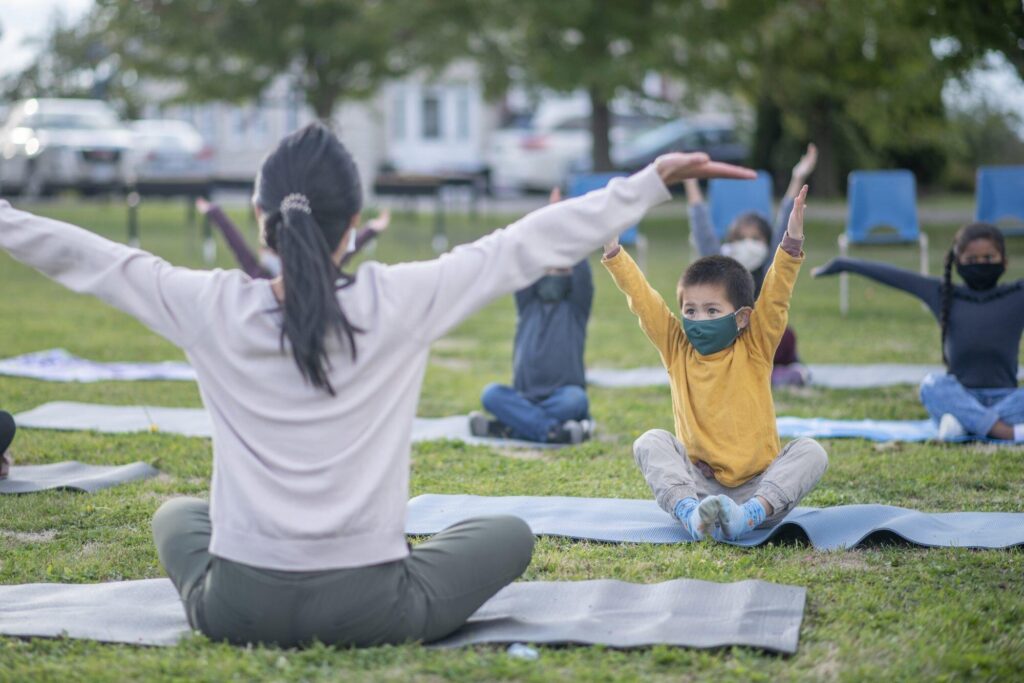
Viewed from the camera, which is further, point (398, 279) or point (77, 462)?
point (77, 462)

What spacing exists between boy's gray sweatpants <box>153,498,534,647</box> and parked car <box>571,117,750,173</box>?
2271 centimetres

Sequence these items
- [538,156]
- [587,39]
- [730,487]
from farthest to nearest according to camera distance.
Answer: [538,156], [587,39], [730,487]

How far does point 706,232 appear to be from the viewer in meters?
7.27

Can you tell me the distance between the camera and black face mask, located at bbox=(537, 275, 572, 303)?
6.73 m

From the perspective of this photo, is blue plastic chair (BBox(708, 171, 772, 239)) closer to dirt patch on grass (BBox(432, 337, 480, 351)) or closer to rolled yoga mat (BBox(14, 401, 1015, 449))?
dirt patch on grass (BBox(432, 337, 480, 351))

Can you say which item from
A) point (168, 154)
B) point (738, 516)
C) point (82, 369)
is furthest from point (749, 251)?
point (168, 154)

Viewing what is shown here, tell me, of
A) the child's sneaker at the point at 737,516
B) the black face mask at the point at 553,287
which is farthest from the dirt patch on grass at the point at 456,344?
the child's sneaker at the point at 737,516

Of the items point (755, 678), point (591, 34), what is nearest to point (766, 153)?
point (591, 34)

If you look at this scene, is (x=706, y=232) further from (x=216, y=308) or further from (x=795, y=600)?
(x=216, y=308)

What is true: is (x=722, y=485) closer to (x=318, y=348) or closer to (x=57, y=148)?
(x=318, y=348)

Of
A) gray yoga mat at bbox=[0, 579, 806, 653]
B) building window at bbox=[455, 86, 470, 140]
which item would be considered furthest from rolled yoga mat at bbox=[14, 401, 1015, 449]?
building window at bbox=[455, 86, 470, 140]

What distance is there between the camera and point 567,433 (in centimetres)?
642

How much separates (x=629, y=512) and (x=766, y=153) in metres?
22.6

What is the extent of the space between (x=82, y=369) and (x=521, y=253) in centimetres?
644
